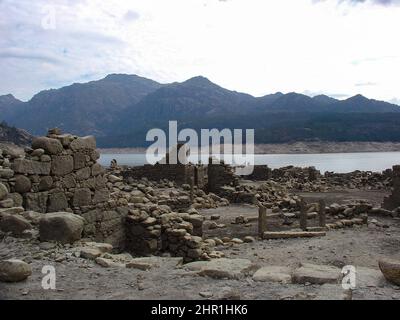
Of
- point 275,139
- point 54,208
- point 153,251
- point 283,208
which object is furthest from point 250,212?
point 275,139

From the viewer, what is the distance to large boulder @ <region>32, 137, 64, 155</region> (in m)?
10.8

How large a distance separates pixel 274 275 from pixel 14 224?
17.8ft

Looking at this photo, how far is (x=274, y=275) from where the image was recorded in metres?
6.66

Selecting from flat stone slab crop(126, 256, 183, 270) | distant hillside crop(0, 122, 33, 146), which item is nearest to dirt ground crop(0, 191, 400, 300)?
flat stone slab crop(126, 256, 183, 270)

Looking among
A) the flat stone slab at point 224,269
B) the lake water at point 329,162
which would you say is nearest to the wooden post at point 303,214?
the flat stone slab at point 224,269

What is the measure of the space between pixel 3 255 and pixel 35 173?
3110 millimetres

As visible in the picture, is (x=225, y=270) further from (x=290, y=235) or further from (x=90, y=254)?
(x=290, y=235)

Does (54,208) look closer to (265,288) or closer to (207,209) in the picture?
(265,288)

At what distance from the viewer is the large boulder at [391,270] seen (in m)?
6.26

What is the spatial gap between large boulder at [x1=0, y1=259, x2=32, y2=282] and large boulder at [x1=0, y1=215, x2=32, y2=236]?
8.08 ft

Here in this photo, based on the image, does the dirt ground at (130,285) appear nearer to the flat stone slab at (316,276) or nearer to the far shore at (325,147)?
the flat stone slab at (316,276)

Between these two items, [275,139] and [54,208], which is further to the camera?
[275,139]

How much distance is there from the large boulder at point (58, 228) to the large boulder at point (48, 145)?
265 cm

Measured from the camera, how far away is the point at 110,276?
692 centimetres
